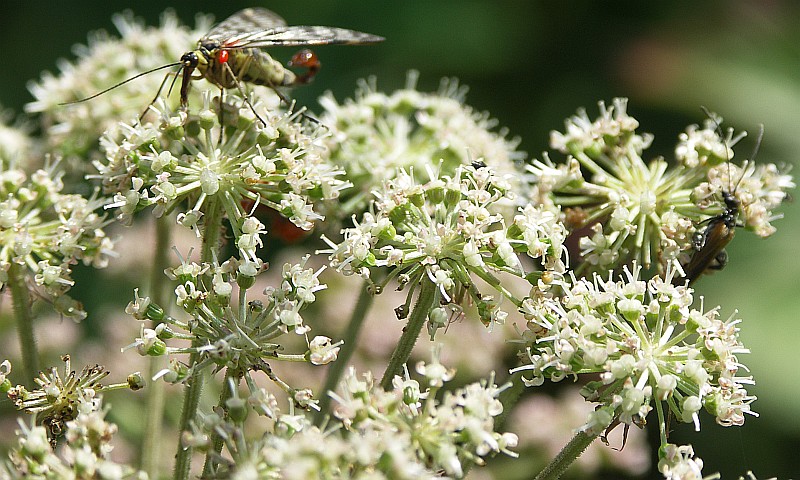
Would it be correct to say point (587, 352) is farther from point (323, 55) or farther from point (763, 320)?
point (323, 55)

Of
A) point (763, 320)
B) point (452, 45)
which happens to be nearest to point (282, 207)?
point (763, 320)

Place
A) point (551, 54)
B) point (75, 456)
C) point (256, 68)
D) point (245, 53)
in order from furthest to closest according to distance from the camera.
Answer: point (551, 54), point (256, 68), point (245, 53), point (75, 456)

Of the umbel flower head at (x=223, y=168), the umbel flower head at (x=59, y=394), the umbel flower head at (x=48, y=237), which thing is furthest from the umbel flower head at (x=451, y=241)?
the umbel flower head at (x=48, y=237)

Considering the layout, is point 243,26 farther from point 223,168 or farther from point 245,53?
point 223,168

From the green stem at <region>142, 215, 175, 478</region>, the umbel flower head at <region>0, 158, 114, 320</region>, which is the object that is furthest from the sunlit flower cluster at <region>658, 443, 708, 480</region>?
the umbel flower head at <region>0, 158, 114, 320</region>

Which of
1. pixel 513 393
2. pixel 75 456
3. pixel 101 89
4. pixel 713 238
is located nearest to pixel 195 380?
pixel 75 456

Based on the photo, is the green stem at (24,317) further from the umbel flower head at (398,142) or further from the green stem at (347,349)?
the umbel flower head at (398,142)
